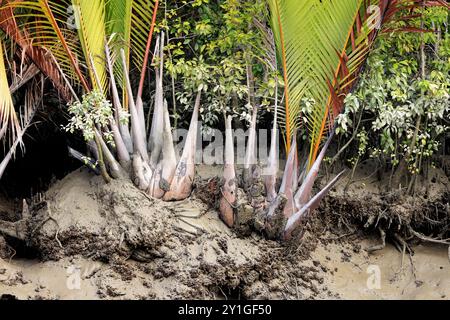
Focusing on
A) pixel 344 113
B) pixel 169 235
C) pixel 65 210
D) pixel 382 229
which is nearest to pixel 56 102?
pixel 65 210

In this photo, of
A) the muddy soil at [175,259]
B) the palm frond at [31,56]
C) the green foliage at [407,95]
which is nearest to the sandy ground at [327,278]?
the muddy soil at [175,259]

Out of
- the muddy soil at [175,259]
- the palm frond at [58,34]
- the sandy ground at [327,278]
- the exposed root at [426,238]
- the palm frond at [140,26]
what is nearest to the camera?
the sandy ground at [327,278]

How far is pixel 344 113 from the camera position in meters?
7.45

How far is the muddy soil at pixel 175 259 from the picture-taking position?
6859mm

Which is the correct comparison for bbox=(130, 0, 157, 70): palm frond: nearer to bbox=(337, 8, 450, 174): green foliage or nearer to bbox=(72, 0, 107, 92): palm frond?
bbox=(72, 0, 107, 92): palm frond

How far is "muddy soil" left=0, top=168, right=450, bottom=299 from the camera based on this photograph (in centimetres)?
686

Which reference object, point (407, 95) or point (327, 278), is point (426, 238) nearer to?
point (327, 278)

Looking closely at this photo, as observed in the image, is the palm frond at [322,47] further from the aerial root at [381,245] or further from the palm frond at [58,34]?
the palm frond at [58,34]

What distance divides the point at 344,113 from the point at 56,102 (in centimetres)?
325

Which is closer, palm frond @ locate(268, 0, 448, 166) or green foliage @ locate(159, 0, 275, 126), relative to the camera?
palm frond @ locate(268, 0, 448, 166)

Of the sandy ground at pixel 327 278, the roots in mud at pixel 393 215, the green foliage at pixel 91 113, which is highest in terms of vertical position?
the green foliage at pixel 91 113

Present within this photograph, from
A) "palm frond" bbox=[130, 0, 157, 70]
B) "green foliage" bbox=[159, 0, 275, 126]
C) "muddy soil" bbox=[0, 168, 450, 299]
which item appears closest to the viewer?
"muddy soil" bbox=[0, 168, 450, 299]

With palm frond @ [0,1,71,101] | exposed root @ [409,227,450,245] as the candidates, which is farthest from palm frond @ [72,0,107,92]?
exposed root @ [409,227,450,245]

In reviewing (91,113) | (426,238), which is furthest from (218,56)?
(426,238)
